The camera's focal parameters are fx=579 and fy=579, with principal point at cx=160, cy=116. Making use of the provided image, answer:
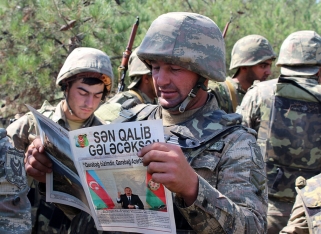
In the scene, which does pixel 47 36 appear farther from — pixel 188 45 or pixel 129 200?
pixel 129 200

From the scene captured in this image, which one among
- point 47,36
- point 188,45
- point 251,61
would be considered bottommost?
point 251,61

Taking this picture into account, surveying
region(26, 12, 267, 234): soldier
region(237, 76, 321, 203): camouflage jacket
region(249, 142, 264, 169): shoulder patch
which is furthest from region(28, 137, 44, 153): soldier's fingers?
region(237, 76, 321, 203): camouflage jacket

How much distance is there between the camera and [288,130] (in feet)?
16.3

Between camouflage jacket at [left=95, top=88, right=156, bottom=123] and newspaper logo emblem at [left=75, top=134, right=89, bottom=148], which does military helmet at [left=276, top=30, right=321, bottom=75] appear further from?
newspaper logo emblem at [left=75, top=134, right=89, bottom=148]

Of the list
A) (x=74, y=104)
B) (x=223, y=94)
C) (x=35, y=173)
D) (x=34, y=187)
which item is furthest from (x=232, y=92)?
(x=35, y=173)

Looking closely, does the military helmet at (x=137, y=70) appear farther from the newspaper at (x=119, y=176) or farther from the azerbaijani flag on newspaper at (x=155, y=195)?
the azerbaijani flag on newspaper at (x=155, y=195)

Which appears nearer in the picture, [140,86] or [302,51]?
[302,51]

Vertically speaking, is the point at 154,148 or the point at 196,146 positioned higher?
the point at 154,148

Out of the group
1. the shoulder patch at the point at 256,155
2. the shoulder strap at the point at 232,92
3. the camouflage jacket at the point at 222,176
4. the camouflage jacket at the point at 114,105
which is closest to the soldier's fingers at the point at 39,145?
the camouflage jacket at the point at 222,176

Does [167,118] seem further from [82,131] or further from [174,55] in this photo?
[82,131]

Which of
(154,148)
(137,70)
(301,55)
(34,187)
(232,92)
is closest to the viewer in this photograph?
(154,148)

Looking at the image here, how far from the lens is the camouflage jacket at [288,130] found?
494 centimetres

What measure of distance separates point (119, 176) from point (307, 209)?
175cm

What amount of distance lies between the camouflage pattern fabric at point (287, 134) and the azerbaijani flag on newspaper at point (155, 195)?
10.3 ft
